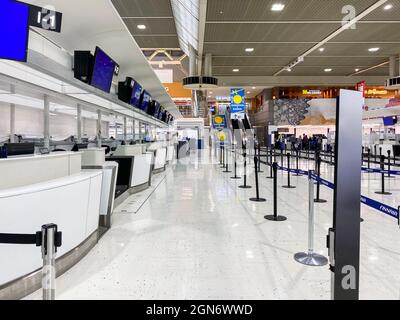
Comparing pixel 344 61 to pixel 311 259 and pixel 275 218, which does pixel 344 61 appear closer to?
pixel 275 218

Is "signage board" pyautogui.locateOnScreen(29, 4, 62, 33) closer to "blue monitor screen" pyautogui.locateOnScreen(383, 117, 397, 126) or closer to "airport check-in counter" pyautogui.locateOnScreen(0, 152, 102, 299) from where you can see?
"airport check-in counter" pyautogui.locateOnScreen(0, 152, 102, 299)

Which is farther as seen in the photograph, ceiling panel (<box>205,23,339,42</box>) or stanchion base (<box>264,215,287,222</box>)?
ceiling panel (<box>205,23,339,42</box>)

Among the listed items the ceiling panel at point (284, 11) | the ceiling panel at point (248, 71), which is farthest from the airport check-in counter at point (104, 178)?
the ceiling panel at point (248, 71)

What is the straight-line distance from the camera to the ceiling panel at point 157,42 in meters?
12.0

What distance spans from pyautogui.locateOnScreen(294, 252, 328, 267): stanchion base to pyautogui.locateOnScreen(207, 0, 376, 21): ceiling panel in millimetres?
7352

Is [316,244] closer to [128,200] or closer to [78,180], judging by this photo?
[78,180]

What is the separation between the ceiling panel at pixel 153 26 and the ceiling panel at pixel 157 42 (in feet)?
1.69

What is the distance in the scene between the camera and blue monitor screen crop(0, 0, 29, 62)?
3172mm

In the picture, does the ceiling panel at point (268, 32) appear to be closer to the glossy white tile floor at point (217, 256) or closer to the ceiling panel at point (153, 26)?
the ceiling panel at point (153, 26)

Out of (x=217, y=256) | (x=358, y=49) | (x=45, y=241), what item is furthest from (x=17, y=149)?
(x=358, y=49)

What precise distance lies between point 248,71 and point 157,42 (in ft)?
24.1

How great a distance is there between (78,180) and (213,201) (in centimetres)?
359

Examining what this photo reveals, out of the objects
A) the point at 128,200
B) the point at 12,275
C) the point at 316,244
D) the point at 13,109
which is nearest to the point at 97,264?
the point at 12,275

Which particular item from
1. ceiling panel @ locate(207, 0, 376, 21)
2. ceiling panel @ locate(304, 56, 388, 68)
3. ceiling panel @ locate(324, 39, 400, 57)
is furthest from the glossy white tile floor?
ceiling panel @ locate(304, 56, 388, 68)
